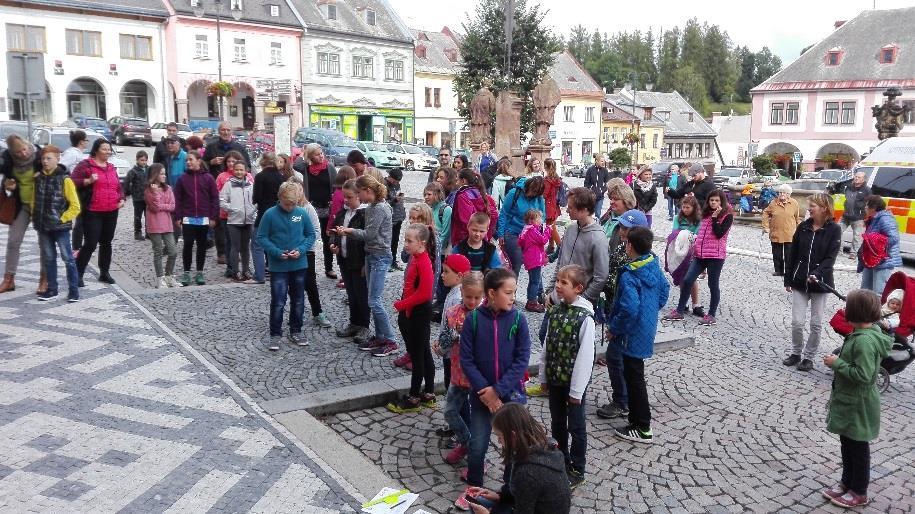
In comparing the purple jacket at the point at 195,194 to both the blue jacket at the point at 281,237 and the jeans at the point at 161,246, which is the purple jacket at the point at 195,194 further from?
the blue jacket at the point at 281,237

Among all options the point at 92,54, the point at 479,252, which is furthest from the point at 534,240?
the point at 92,54

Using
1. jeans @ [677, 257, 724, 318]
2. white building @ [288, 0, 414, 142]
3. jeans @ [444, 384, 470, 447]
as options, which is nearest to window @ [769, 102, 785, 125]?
white building @ [288, 0, 414, 142]

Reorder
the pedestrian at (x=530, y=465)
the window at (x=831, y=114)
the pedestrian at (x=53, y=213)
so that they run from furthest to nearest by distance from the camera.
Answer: the window at (x=831, y=114) < the pedestrian at (x=53, y=213) < the pedestrian at (x=530, y=465)

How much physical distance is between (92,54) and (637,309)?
155 ft

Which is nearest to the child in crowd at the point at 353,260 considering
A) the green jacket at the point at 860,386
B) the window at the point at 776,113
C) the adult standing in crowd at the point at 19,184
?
the adult standing in crowd at the point at 19,184

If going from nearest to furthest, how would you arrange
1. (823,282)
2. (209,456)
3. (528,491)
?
(528,491), (209,456), (823,282)

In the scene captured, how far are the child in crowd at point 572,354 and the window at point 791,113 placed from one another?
57.5 m

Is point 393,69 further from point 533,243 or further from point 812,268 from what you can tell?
point 812,268

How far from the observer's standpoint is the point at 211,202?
34.2 feet

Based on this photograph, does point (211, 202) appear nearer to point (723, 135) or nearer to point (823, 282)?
point (823, 282)

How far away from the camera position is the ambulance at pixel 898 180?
15.0 m

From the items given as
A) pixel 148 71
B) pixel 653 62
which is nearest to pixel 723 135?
pixel 653 62

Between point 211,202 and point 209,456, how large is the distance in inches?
227

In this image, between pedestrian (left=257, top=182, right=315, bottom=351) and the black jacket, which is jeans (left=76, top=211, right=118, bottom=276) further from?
the black jacket
